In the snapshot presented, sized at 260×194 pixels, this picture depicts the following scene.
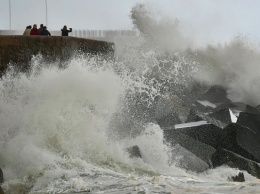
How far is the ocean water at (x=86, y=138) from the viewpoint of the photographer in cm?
498

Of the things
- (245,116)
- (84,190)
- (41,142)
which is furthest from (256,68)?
(84,190)

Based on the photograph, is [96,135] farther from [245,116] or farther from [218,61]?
[218,61]

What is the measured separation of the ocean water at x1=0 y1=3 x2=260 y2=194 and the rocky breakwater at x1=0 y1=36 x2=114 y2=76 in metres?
0.11

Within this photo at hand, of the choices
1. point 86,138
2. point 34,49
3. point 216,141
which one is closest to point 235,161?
point 216,141

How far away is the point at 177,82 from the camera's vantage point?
13547 mm

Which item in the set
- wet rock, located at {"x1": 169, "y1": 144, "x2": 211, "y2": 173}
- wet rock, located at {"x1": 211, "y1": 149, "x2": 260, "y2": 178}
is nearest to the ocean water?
wet rock, located at {"x1": 169, "y1": 144, "x2": 211, "y2": 173}

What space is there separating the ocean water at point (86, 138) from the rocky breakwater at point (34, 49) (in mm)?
112

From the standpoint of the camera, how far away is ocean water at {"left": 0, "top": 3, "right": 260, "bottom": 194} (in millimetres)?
4977

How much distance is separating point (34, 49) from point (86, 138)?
163cm

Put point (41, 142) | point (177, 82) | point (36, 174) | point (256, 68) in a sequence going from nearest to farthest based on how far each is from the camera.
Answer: point (36, 174) → point (41, 142) → point (177, 82) → point (256, 68)

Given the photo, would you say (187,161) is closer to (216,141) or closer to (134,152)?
(134,152)

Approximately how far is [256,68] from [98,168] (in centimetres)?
1191

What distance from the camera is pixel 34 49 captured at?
24.1 feet

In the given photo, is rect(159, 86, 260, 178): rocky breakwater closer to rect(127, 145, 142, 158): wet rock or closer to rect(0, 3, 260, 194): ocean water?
rect(0, 3, 260, 194): ocean water
